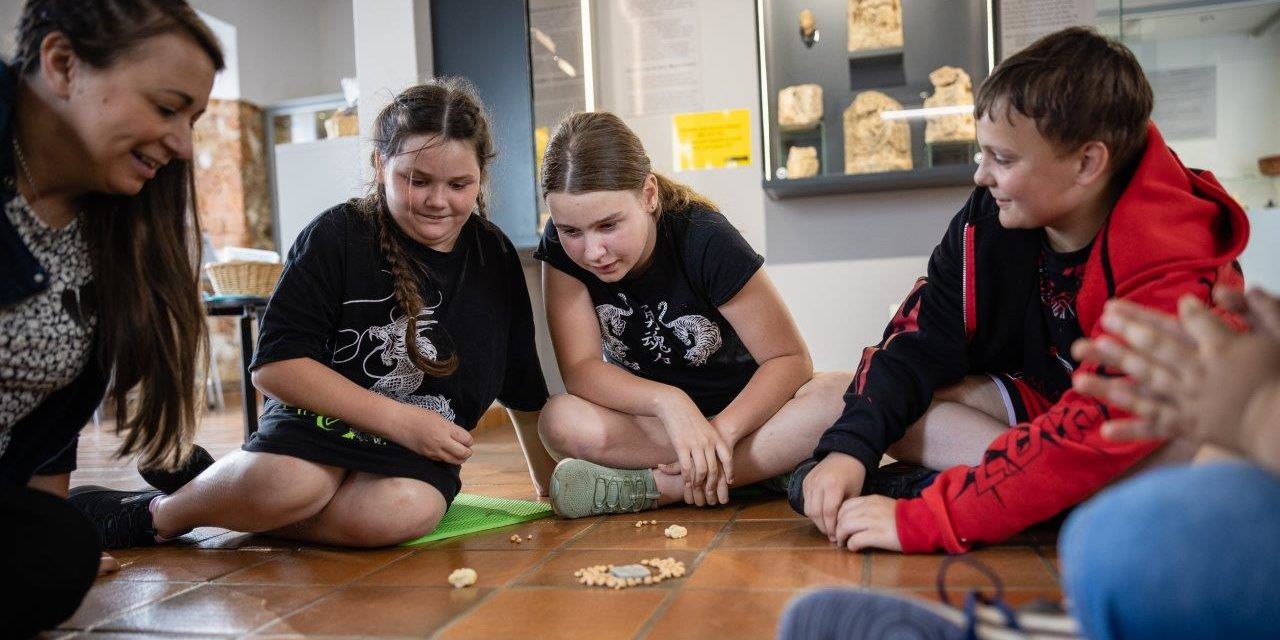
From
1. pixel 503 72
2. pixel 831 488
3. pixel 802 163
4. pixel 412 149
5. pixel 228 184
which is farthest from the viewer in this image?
pixel 228 184

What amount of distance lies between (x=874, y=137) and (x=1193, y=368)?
2.84m

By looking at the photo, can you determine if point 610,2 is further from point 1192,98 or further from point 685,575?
point 685,575

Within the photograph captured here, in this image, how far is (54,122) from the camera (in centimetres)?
116

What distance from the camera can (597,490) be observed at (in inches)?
71.5

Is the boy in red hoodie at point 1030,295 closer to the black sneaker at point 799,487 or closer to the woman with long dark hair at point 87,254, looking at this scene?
the black sneaker at point 799,487

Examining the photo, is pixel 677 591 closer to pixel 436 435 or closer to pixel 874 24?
pixel 436 435

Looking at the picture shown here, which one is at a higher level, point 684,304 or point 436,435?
point 684,304

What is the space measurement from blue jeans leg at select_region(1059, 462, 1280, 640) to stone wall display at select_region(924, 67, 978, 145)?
286 centimetres

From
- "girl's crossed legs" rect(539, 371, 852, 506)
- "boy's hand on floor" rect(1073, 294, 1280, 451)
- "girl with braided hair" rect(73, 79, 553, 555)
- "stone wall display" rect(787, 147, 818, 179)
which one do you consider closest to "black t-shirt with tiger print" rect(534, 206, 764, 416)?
"girl's crossed legs" rect(539, 371, 852, 506)

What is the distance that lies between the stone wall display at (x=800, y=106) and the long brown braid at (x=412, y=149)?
192cm

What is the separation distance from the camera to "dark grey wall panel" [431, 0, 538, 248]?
3609mm

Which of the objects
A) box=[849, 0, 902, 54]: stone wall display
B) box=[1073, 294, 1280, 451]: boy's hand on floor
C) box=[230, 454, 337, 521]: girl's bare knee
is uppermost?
box=[849, 0, 902, 54]: stone wall display

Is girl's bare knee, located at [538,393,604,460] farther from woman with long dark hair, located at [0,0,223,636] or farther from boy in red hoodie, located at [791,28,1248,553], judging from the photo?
woman with long dark hair, located at [0,0,223,636]

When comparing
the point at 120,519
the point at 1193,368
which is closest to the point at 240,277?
the point at 120,519
